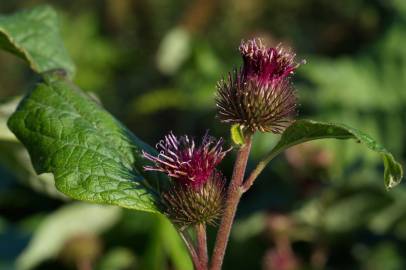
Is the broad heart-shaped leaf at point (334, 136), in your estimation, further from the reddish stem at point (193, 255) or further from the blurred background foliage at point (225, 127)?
the blurred background foliage at point (225, 127)

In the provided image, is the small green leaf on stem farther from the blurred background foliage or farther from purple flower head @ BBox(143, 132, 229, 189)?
the blurred background foliage

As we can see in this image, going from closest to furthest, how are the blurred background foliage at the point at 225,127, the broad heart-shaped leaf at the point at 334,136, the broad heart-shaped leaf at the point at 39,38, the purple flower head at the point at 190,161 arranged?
the broad heart-shaped leaf at the point at 334,136 → the purple flower head at the point at 190,161 → the broad heart-shaped leaf at the point at 39,38 → the blurred background foliage at the point at 225,127

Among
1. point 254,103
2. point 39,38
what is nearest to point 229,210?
point 254,103

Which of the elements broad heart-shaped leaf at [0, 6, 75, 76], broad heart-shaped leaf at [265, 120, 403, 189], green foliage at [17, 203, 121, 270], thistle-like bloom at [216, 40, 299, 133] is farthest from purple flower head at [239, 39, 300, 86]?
green foliage at [17, 203, 121, 270]

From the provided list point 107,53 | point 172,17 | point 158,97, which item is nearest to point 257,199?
point 158,97

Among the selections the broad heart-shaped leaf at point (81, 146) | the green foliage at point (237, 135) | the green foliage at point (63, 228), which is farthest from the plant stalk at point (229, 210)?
the green foliage at point (63, 228)

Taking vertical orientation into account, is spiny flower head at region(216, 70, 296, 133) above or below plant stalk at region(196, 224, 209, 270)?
above
